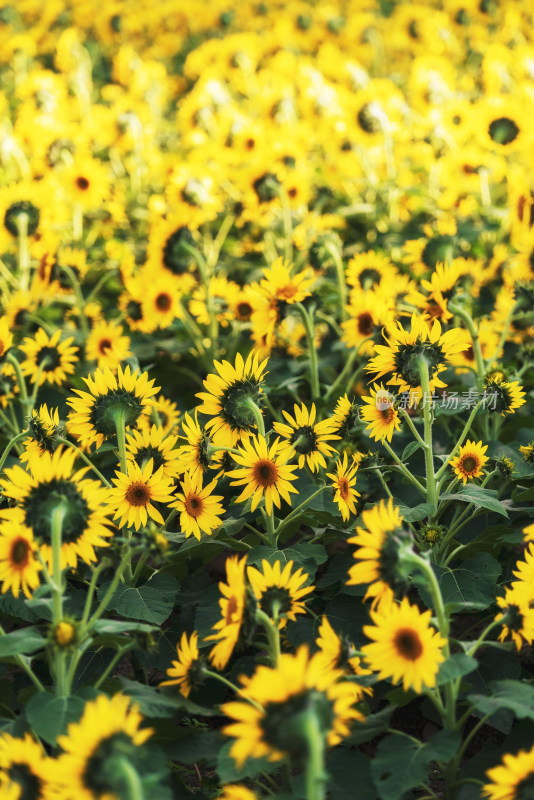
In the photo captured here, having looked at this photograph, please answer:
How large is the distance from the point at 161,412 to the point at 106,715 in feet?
5.63

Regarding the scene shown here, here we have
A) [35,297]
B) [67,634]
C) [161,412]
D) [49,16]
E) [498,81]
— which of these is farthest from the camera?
[49,16]

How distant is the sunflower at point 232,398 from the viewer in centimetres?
231

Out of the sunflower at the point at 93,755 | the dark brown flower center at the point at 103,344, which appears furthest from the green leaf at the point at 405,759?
the dark brown flower center at the point at 103,344

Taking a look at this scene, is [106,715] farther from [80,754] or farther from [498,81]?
[498,81]

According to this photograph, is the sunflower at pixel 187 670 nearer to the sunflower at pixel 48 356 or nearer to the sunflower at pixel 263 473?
the sunflower at pixel 263 473

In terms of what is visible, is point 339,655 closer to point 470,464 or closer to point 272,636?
point 272,636

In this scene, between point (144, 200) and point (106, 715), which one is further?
point (144, 200)

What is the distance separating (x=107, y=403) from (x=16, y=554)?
0.56 meters

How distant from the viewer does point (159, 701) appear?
181 centimetres

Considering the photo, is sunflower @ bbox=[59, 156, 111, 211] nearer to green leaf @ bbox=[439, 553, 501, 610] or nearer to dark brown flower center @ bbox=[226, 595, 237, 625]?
green leaf @ bbox=[439, 553, 501, 610]

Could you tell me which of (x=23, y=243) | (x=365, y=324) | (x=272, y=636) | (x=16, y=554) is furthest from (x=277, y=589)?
(x=23, y=243)

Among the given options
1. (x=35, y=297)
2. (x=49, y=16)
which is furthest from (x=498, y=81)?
(x=49, y=16)

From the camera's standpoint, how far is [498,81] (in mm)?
5887

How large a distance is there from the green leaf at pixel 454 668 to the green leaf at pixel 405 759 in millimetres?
142
